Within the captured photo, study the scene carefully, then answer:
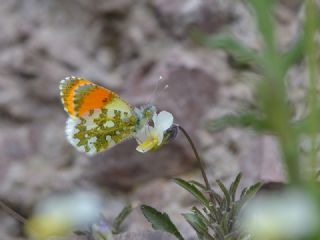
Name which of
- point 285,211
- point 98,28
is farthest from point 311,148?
point 98,28

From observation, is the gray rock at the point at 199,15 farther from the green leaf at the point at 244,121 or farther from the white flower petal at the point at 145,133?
the green leaf at the point at 244,121

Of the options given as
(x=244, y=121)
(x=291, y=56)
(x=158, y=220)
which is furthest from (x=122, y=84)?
(x=291, y=56)

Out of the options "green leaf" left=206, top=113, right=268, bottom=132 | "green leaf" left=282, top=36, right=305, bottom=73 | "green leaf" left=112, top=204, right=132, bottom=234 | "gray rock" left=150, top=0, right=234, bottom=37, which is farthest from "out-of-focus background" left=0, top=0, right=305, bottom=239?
"green leaf" left=282, top=36, right=305, bottom=73

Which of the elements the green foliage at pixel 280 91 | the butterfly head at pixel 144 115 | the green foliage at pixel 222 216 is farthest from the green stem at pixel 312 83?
the butterfly head at pixel 144 115

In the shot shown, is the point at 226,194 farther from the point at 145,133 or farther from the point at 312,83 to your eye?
the point at 312,83

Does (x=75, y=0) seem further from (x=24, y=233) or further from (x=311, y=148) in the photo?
(x=311, y=148)
